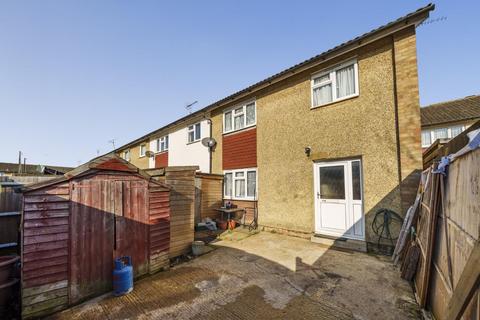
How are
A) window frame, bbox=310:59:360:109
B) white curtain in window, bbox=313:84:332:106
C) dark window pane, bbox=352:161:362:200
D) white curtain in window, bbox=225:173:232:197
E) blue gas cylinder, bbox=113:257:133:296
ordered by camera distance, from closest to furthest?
blue gas cylinder, bbox=113:257:133:296 → dark window pane, bbox=352:161:362:200 → window frame, bbox=310:59:360:109 → white curtain in window, bbox=313:84:332:106 → white curtain in window, bbox=225:173:232:197

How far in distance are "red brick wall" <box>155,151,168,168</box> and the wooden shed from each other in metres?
11.0

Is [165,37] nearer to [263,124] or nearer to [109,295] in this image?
[263,124]

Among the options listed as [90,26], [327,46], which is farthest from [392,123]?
[90,26]

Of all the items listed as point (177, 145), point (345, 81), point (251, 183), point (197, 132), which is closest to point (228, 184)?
point (251, 183)

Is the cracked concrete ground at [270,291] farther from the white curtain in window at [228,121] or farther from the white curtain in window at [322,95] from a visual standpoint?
the white curtain in window at [228,121]

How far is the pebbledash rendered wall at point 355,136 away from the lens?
546cm

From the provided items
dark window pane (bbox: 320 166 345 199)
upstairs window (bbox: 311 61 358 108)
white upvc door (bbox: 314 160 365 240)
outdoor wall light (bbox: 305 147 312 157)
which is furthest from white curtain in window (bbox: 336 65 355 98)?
dark window pane (bbox: 320 166 345 199)

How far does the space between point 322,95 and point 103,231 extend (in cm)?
726

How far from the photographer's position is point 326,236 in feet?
21.9

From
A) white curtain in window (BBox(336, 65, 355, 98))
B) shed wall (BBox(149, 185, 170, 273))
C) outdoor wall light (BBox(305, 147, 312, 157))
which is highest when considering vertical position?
white curtain in window (BBox(336, 65, 355, 98))

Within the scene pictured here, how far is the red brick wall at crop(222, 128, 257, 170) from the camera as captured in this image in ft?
30.6

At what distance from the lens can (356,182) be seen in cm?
625

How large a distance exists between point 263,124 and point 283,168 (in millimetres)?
2116

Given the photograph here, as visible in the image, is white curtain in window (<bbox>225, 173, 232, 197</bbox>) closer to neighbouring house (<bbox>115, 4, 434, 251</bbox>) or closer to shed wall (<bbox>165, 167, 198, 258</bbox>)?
neighbouring house (<bbox>115, 4, 434, 251</bbox>)
